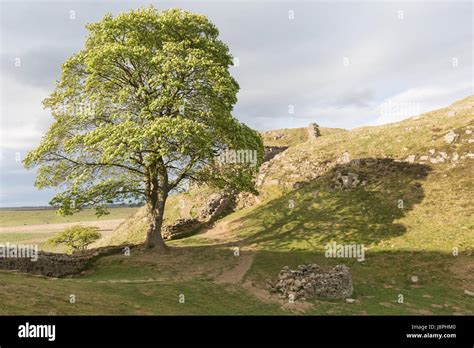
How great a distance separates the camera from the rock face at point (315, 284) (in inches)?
948

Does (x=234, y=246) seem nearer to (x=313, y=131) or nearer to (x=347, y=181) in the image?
(x=347, y=181)

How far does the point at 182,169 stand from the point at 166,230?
15938 millimetres

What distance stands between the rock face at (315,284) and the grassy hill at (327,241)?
45.4 inches

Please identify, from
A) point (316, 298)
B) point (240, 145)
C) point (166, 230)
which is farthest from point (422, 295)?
point (166, 230)

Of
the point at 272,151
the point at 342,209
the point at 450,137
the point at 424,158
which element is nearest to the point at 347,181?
the point at 342,209

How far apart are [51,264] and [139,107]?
15.3 metres

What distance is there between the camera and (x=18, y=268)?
2955 centimetres

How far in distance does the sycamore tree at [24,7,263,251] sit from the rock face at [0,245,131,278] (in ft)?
15.0

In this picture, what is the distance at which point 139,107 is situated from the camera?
30812 mm

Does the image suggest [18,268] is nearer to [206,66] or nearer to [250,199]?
[206,66]

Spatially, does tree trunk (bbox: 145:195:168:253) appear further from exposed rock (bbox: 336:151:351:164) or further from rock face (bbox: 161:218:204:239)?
exposed rock (bbox: 336:151:351:164)

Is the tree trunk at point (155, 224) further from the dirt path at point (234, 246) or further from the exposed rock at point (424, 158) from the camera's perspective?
the exposed rock at point (424, 158)

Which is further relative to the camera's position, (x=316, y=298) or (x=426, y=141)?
(x=426, y=141)
